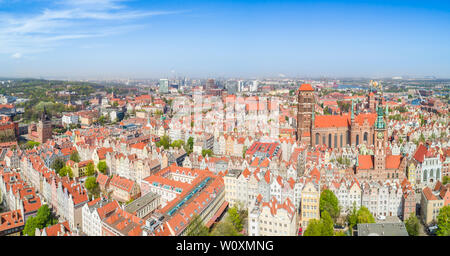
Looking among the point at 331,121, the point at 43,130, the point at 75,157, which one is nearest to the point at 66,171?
the point at 75,157

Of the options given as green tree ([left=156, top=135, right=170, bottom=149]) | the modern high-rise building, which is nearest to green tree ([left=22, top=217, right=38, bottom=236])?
green tree ([left=156, top=135, right=170, bottom=149])

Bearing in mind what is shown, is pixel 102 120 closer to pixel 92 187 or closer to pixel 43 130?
pixel 43 130

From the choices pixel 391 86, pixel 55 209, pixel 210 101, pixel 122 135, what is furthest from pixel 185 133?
pixel 391 86

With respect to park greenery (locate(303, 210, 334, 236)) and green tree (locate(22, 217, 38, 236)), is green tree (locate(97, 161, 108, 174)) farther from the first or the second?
park greenery (locate(303, 210, 334, 236))

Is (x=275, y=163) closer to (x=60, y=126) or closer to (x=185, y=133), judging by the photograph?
(x=185, y=133)

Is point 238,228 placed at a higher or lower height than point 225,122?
lower

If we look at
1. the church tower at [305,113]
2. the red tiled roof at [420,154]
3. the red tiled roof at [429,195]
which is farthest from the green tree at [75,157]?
the red tiled roof at [420,154]
